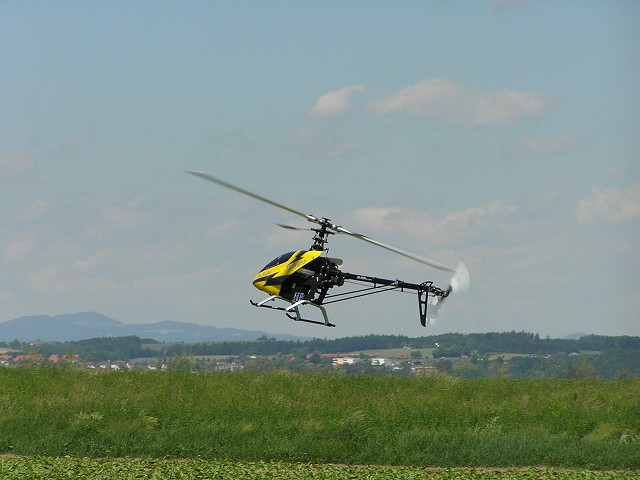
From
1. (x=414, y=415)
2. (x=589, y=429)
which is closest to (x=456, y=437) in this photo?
(x=414, y=415)

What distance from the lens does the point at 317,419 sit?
24.7 m

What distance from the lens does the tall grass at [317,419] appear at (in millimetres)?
22969

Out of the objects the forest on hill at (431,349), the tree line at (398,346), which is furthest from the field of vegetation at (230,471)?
the tree line at (398,346)

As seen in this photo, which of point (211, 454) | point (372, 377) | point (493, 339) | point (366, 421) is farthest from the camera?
point (493, 339)

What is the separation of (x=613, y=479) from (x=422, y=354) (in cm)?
5802

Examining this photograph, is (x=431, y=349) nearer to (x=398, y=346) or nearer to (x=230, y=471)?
(x=398, y=346)

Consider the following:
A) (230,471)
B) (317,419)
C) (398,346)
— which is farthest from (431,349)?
(230,471)

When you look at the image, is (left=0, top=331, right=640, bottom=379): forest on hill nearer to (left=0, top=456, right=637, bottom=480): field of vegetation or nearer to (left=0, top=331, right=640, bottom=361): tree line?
(left=0, top=331, right=640, bottom=361): tree line

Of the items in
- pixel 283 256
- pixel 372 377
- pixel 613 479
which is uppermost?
pixel 283 256

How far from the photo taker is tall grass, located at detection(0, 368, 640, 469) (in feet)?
75.4

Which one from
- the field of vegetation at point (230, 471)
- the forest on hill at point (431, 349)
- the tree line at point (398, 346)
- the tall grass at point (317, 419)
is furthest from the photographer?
the tree line at point (398, 346)

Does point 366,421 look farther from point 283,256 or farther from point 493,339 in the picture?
point 493,339

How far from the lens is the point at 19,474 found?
65.2 feet

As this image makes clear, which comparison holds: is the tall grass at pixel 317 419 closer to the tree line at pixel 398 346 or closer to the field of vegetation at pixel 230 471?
the field of vegetation at pixel 230 471
